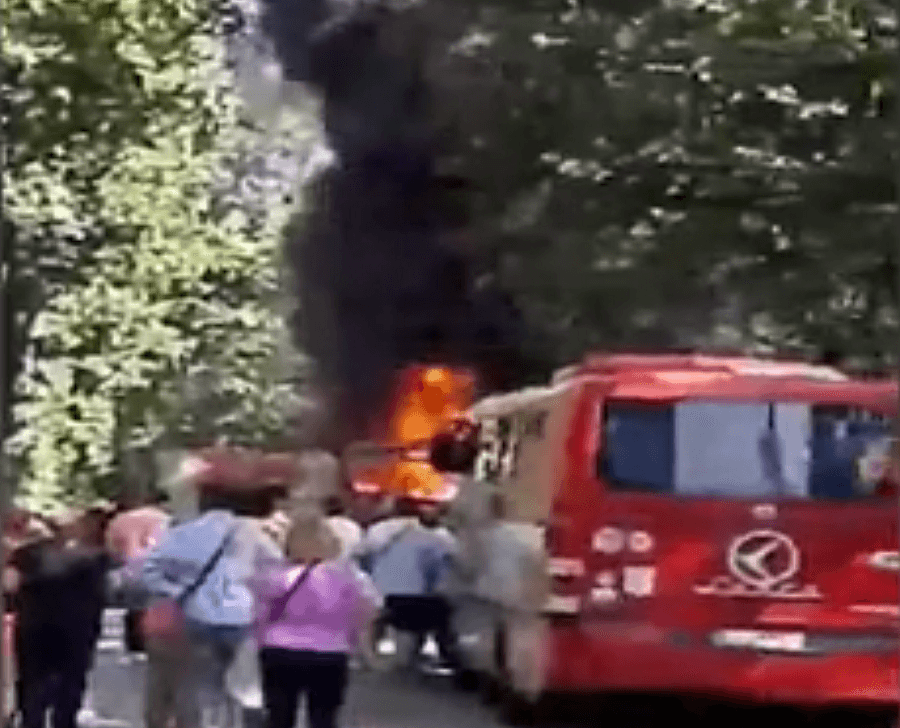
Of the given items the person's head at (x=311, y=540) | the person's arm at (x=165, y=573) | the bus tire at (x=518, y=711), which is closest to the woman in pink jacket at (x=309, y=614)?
the person's head at (x=311, y=540)

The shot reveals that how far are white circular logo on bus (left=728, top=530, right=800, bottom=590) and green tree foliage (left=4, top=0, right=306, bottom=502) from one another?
5.21m

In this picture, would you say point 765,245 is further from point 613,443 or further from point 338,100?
point 338,100

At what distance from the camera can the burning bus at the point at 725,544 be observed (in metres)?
18.5

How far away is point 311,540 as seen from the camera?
13367 millimetres

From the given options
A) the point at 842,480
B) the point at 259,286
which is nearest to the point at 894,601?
the point at 842,480

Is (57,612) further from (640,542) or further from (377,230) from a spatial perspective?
(377,230)

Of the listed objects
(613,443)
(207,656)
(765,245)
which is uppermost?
(765,245)

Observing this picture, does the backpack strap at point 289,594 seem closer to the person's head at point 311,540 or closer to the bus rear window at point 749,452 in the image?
the person's head at point 311,540

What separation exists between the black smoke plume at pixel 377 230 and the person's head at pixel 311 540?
83.5 ft

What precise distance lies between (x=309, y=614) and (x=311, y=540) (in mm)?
315

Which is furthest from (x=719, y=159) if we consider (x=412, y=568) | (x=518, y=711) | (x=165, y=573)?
(x=165, y=573)

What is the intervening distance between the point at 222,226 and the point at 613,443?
26.7 m

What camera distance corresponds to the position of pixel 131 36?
1073 inches

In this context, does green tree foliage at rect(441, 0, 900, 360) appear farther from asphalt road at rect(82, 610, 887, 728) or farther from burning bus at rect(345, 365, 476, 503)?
burning bus at rect(345, 365, 476, 503)
